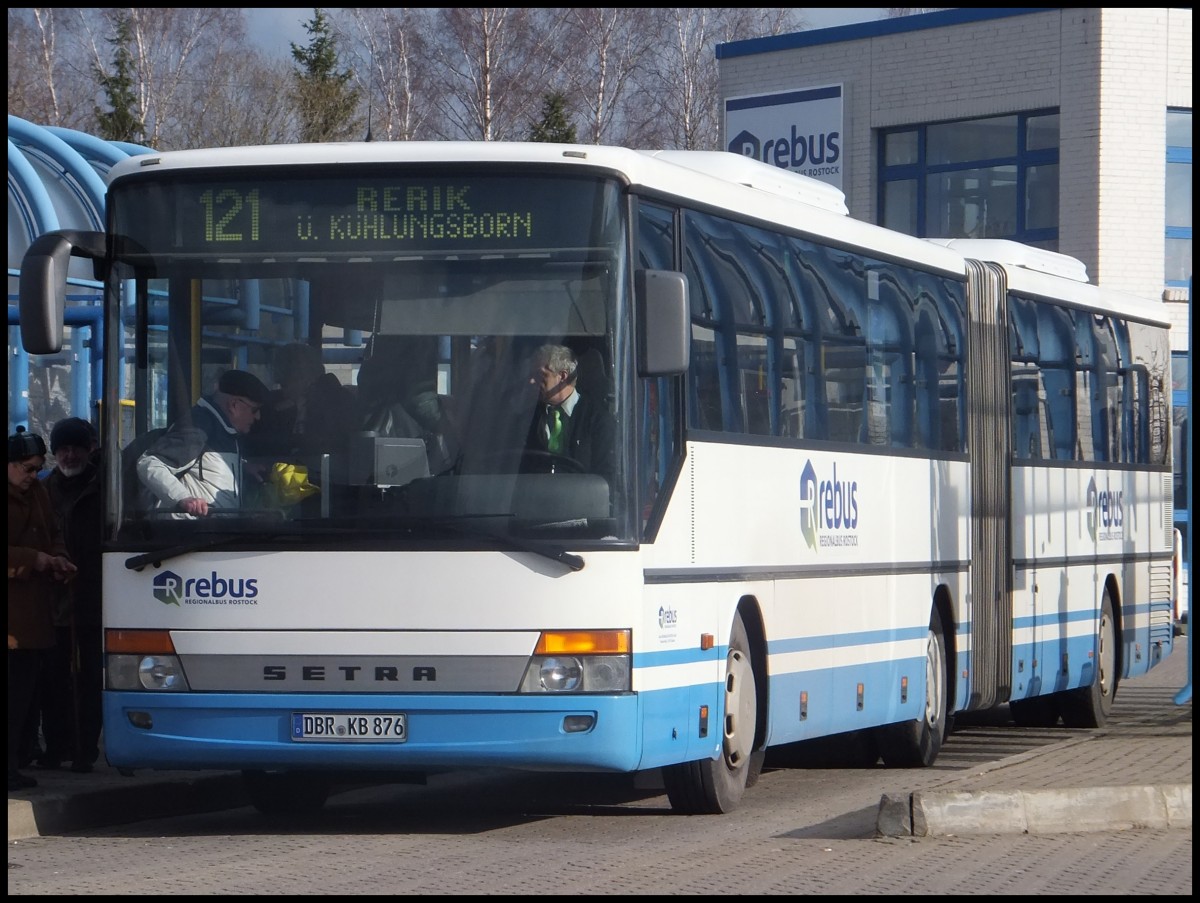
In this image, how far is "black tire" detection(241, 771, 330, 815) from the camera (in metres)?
10.9

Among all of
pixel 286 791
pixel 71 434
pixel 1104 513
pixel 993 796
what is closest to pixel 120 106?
pixel 1104 513

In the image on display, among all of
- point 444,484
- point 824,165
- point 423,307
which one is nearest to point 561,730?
point 444,484

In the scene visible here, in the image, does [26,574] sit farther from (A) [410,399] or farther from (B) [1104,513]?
(B) [1104,513]

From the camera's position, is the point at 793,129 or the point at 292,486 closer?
the point at 292,486

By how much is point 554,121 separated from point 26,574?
38862 millimetres

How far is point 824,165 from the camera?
31.8m

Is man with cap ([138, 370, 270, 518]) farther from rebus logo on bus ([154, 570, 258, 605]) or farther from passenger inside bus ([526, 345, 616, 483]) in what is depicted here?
passenger inside bus ([526, 345, 616, 483])

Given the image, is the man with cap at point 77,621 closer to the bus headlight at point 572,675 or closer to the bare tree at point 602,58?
the bus headlight at point 572,675

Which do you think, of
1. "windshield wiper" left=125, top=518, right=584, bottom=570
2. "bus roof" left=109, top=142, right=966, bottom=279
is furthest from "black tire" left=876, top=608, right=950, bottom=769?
"windshield wiper" left=125, top=518, right=584, bottom=570

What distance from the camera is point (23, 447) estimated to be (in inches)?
431

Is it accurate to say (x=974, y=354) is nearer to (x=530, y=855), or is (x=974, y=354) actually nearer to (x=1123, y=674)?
(x=1123, y=674)

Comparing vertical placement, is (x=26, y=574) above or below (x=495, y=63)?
below

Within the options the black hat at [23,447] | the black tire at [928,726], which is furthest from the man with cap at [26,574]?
the black tire at [928,726]

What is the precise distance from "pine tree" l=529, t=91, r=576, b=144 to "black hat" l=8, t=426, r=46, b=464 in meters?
38.0
